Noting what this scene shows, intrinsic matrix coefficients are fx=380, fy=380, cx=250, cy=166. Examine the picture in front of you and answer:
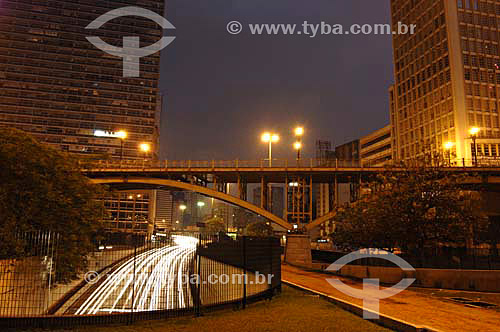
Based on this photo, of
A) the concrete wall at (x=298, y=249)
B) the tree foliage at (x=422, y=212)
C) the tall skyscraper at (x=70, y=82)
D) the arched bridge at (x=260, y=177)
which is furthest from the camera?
the tall skyscraper at (x=70, y=82)

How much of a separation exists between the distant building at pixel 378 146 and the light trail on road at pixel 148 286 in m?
92.3

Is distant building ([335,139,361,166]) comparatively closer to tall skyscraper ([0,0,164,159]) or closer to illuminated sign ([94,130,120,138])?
tall skyscraper ([0,0,164,159])

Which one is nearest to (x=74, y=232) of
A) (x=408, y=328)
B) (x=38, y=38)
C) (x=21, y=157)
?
(x=21, y=157)

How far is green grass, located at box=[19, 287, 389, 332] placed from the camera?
9.38 meters

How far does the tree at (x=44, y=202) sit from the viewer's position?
43.4 feet

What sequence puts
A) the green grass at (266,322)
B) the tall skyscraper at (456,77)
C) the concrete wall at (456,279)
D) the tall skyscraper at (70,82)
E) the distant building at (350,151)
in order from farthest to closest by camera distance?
the distant building at (350,151), the tall skyscraper at (70,82), the tall skyscraper at (456,77), the concrete wall at (456,279), the green grass at (266,322)

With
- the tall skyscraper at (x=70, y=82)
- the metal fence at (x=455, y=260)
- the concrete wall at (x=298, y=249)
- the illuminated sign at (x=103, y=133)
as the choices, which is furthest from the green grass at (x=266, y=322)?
the illuminated sign at (x=103, y=133)

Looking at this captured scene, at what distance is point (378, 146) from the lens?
108m

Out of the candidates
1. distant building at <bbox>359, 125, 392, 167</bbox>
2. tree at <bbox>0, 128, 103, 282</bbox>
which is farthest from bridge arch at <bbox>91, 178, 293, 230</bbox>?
distant building at <bbox>359, 125, 392, 167</bbox>

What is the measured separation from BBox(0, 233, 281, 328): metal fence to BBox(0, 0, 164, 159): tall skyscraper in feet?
346

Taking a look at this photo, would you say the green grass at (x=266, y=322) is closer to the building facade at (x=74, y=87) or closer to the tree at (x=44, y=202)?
the tree at (x=44, y=202)

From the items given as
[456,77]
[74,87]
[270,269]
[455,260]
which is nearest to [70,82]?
[74,87]

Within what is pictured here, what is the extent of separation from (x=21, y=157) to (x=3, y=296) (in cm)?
669

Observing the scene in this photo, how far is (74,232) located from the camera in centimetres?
1495
